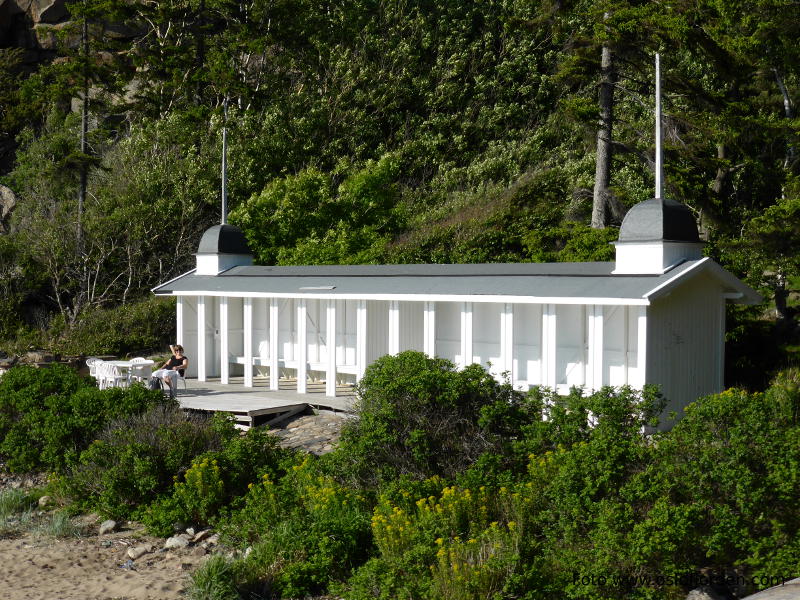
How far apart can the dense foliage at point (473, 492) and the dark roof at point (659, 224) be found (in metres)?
3.71

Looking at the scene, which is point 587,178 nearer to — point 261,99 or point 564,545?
point 261,99

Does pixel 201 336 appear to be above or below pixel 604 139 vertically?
below

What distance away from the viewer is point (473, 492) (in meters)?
9.24

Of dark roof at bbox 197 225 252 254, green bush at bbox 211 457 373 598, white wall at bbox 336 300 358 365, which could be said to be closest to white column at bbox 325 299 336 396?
white wall at bbox 336 300 358 365

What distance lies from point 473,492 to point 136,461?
4.47 m

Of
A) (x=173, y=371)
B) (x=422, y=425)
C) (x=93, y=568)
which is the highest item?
(x=422, y=425)

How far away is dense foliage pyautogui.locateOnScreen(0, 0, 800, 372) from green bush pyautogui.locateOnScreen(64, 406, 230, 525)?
10364 mm

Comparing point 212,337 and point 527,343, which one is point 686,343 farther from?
point 212,337

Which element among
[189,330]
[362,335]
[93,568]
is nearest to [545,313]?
[362,335]

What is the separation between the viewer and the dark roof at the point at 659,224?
12.9 meters

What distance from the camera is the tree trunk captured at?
67.2 ft

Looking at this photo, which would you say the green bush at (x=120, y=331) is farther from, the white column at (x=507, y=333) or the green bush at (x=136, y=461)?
A: the white column at (x=507, y=333)

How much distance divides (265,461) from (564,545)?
4886 mm

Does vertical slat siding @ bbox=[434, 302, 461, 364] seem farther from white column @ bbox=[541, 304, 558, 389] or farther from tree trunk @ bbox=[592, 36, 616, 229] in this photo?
tree trunk @ bbox=[592, 36, 616, 229]
